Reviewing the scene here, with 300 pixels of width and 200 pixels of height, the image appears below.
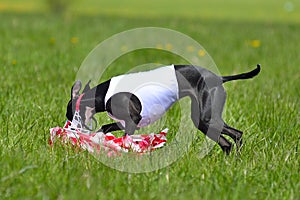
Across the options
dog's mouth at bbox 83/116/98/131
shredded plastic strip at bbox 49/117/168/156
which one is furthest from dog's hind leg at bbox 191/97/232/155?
dog's mouth at bbox 83/116/98/131

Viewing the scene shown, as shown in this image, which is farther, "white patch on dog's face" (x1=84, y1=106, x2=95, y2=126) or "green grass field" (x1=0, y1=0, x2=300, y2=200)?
"white patch on dog's face" (x1=84, y1=106, x2=95, y2=126)

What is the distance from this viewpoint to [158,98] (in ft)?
12.3

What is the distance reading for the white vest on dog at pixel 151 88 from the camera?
12.2 feet

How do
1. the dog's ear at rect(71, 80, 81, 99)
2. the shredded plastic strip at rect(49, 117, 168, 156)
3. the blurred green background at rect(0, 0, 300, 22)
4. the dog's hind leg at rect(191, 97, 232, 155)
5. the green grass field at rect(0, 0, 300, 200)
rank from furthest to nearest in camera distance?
the blurred green background at rect(0, 0, 300, 22) → the dog's ear at rect(71, 80, 81, 99) → the dog's hind leg at rect(191, 97, 232, 155) → the shredded plastic strip at rect(49, 117, 168, 156) → the green grass field at rect(0, 0, 300, 200)

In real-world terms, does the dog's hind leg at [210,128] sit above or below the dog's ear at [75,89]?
below

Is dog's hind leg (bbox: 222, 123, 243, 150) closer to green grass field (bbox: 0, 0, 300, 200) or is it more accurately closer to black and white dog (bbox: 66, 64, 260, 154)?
black and white dog (bbox: 66, 64, 260, 154)

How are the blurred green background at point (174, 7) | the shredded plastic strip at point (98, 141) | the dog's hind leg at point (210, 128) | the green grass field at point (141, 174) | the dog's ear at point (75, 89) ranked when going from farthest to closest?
1. the blurred green background at point (174, 7)
2. the dog's ear at point (75, 89)
3. the dog's hind leg at point (210, 128)
4. the shredded plastic strip at point (98, 141)
5. the green grass field at point (141, 174)

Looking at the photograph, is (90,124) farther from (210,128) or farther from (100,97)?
(210,128)

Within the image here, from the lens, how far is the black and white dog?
147 inches

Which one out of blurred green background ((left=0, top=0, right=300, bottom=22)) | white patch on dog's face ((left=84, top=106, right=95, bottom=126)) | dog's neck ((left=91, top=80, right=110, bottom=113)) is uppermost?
blurred green background ((left=0, top=0, right=300, bottom=22))

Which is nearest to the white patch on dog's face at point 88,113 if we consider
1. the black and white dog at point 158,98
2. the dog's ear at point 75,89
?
the black and white dog at point 158,98

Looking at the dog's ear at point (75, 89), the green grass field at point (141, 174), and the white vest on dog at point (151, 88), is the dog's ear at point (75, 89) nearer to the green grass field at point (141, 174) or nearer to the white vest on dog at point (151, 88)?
the white vest on dog at point (151, 88)

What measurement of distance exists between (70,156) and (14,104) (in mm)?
1649

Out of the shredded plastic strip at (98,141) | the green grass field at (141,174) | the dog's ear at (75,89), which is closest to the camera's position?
the green grass field at (141,174)
